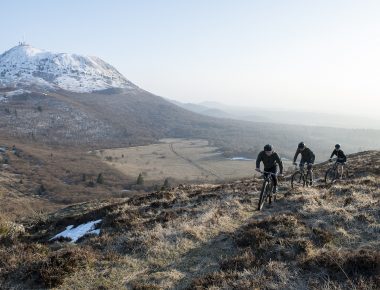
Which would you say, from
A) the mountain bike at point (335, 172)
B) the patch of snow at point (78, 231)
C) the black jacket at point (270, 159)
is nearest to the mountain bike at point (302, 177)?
the mountain bike at point (335, 172)

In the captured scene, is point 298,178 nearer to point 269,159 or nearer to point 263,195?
point 263,195

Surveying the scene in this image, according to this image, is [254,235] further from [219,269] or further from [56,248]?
[56,248]

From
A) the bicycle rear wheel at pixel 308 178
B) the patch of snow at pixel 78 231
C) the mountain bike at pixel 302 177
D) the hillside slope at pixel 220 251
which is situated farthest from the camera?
the bicycle rear wheel at pixel 308 178

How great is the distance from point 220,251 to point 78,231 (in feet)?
27.1

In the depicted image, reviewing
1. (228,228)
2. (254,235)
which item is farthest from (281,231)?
(228,228)

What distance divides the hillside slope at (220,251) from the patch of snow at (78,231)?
557mm

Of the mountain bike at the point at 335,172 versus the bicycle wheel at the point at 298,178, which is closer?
the bicycle wheel at the point at 298,178

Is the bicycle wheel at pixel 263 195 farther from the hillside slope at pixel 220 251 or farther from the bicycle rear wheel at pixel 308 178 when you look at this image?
the bicycle rear wheel at pixel 308 178

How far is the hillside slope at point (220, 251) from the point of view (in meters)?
9.77

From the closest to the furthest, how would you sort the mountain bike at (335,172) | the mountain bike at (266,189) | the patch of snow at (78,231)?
1. the patch of snow at (78,231)
2. the mountain bike at (266,189)
3. the mountain bike at (335,172)

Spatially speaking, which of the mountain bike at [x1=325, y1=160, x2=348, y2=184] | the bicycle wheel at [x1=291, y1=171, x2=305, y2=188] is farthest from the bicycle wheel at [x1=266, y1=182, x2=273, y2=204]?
the mountain bike at [x1=325, y1=160, x2=348, y2=184]

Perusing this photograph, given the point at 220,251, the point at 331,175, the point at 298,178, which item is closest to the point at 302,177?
the point at 298,178

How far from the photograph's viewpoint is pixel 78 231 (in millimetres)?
17906

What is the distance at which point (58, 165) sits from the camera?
184 metres
